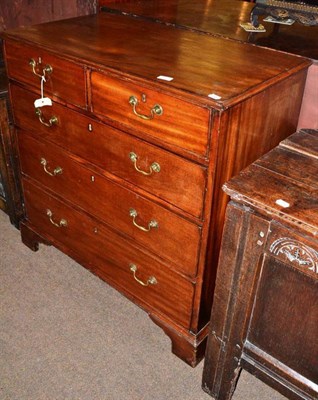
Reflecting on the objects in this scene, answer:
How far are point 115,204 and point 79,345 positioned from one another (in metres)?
0.61

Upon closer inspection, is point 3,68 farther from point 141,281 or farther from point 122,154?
point 141,281

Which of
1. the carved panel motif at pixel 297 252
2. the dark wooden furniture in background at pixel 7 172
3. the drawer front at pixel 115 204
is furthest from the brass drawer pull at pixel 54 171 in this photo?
the carved panel motif at pixel 297 252

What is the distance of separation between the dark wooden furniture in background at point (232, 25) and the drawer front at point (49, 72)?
55 centimetres

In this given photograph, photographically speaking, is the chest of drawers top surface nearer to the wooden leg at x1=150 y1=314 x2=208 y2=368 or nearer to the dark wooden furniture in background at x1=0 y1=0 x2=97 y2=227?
the dark wooden furniture in background at x1=0 y1=0 x2=97 y2=227

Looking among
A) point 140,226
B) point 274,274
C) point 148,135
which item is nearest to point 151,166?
point 148,135

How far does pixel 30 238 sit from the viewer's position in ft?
7.61

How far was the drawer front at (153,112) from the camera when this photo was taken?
1293 mm

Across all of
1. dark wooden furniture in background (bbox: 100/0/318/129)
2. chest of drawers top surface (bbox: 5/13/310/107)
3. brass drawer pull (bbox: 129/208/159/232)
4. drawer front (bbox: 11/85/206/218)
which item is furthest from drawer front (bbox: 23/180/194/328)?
dark wooden furniture in background (bbox: 100/0/318/129)

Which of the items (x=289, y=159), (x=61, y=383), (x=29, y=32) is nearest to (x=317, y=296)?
(x=289, y=159)

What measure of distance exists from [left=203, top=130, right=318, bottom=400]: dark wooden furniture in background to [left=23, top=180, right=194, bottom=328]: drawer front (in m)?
0.23

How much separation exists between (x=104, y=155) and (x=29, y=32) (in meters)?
0.56

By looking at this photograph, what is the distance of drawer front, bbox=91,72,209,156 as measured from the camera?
1293mm

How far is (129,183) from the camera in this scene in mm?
1615

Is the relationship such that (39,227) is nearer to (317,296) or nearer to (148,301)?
(148,301)
